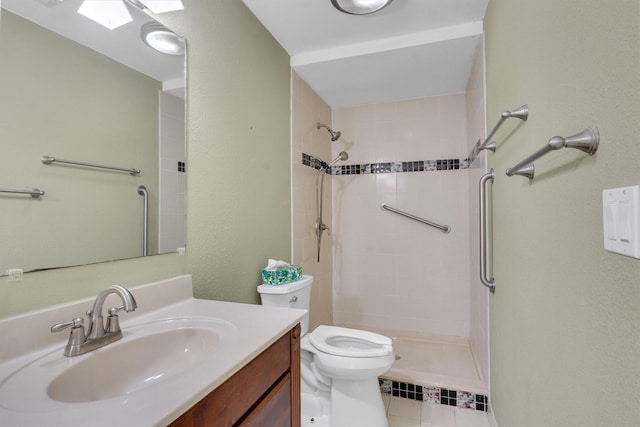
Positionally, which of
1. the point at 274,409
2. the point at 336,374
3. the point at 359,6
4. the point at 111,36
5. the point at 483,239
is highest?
the point at 359,6

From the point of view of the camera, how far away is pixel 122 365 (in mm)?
818

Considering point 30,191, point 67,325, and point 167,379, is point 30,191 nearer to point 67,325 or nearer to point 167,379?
point 67,325

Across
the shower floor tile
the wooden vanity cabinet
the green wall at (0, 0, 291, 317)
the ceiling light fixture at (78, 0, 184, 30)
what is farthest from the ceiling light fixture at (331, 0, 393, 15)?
the shower floor tile

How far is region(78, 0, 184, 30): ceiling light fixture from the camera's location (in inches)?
36.9

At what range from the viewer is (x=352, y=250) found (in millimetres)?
2916

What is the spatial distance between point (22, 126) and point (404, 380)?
2.14m

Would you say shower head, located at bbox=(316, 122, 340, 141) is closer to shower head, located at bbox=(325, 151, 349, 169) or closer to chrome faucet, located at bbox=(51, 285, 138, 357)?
shower head, located at bbox=(325, 151, 349, 169)

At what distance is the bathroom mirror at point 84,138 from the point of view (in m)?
0.77

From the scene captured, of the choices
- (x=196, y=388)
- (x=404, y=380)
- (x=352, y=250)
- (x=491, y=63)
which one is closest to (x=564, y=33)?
(x=491, y=63)

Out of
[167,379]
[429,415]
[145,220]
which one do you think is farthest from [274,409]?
[429,415]

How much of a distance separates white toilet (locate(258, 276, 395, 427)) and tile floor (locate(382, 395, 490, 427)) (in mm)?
237

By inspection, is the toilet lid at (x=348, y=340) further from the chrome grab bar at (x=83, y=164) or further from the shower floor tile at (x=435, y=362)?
the chrome grab bar at (x=83, y=164)

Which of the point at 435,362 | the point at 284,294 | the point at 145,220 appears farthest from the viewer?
the point at 435,362

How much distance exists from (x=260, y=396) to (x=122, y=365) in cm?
39
